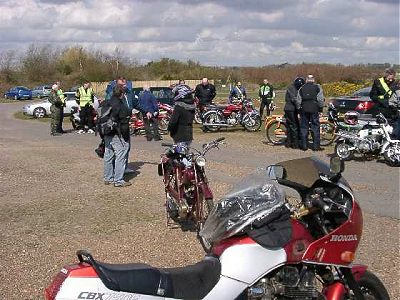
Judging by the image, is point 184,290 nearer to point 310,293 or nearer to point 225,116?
point 310,293

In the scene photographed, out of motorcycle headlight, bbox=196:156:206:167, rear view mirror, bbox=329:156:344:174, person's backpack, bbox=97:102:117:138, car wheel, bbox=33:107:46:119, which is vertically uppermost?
rear view mirror, bbox=329:156:344:174

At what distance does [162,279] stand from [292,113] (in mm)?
10740

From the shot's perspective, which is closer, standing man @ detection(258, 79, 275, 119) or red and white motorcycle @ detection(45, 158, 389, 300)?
red and white motorcycle @ detection(45, 158, 389, 300)

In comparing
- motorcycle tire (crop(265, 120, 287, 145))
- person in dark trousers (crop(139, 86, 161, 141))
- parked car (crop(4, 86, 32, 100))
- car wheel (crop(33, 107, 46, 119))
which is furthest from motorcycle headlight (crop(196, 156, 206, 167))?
parked car (crop(4, 86, 32, 100))

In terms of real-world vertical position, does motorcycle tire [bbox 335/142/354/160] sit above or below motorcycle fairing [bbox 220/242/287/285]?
below

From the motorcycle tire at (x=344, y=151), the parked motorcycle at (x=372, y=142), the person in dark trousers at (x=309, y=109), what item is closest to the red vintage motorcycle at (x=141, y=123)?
the person in dark trousers at (x=309, y=109)

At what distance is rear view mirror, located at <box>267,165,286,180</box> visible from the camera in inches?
130

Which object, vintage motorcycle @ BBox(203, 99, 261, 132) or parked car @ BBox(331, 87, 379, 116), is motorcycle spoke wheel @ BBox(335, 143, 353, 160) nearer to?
parked car @ BBox(331, 87, 379, 116)

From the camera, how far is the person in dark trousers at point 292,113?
12797 millimetres

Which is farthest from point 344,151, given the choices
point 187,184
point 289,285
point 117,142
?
point 289,285

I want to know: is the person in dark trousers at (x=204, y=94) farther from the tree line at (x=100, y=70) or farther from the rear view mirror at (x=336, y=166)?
the tree line at (x=100, y=70)

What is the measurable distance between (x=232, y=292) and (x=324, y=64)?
5704 centimetres

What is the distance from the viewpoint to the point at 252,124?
17.3 meters

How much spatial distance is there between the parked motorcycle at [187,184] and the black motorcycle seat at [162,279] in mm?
3127
